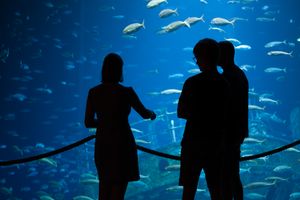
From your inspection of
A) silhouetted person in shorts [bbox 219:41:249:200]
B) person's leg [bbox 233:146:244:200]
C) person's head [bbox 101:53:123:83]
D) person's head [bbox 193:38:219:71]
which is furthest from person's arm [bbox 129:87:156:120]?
person's leg [bbox 233:146:244:200]

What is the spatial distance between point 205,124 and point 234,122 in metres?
0.55

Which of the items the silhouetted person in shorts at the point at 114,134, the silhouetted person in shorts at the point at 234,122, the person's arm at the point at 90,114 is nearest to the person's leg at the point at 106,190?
the silhouetted person in shorts at the point at 114,134

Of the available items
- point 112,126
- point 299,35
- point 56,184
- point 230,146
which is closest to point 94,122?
point 112,126

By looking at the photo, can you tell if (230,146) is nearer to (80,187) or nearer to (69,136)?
(80,187)

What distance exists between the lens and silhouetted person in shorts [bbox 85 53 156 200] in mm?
3244

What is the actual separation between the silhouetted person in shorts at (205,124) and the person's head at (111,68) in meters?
0.66

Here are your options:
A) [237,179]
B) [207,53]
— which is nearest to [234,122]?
[237,179]

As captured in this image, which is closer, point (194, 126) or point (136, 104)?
point (194, 126)

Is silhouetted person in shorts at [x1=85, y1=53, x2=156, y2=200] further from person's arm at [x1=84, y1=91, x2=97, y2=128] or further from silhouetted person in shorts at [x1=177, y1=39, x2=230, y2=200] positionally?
silhouetted person in shorts at [x1=177, y1=39, x2=230, y2=200]

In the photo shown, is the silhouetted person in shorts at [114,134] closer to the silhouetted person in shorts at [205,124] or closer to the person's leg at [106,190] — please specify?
the person's leg at [106,190]

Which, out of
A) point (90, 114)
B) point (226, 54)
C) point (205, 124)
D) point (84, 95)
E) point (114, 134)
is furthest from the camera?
point (84, 95)

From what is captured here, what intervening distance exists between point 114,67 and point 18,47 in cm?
2277

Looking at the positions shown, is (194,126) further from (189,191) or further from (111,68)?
(111,68)

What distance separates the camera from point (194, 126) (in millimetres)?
2998
